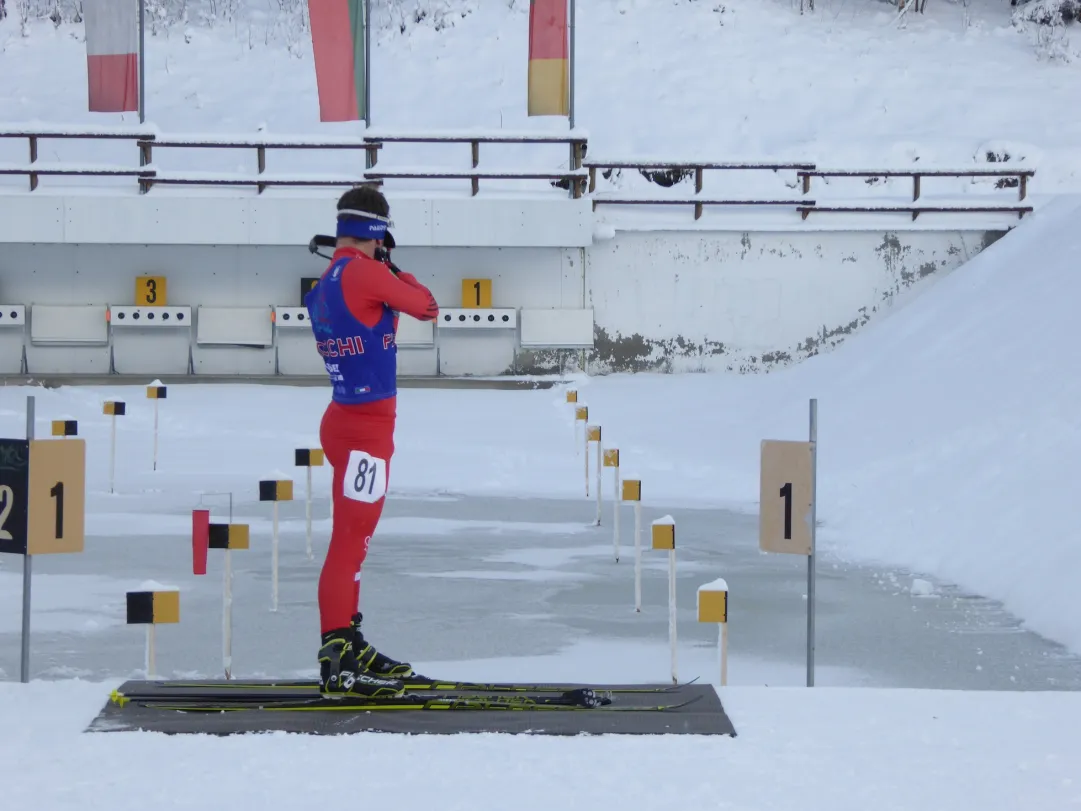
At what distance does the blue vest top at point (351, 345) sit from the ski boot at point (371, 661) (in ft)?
2.88

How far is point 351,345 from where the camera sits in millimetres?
5461

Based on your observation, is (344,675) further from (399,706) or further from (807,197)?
(807,197)

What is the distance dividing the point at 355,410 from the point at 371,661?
3.21ft

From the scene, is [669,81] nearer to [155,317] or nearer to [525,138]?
[525,138]

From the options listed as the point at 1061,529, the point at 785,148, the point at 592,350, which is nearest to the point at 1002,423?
the point at 1061,529

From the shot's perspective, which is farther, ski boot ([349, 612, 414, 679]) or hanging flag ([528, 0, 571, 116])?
hanging flag ([528, 0, 571, 116])

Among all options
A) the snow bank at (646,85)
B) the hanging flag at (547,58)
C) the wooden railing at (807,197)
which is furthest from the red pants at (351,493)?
the snow bank at (646,85)

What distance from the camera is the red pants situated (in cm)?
540

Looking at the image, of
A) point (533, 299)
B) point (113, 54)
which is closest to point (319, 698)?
point (533, 299)

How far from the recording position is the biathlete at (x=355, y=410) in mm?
5379

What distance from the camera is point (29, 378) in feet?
68.2

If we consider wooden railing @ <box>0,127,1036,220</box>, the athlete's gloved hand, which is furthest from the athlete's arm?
wooden railing @ <box>0,127,1036,220</box>

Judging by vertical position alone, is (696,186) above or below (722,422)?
above

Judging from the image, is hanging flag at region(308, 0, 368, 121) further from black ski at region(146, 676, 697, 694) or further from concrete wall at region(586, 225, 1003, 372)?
black ski at region(146, 676, 697, 694)
